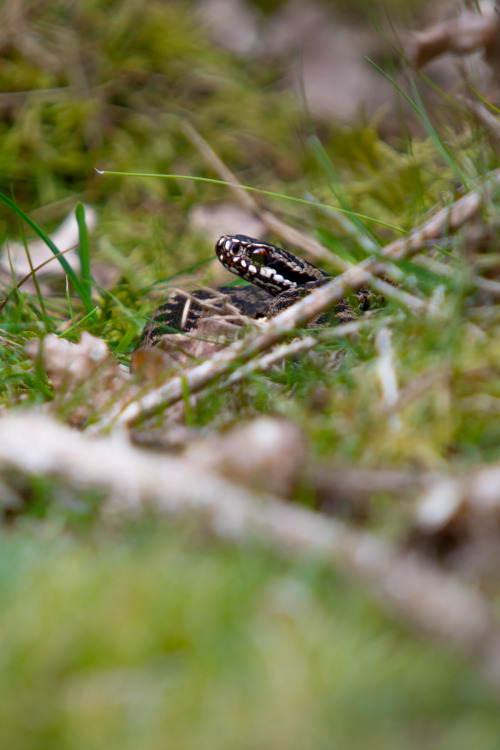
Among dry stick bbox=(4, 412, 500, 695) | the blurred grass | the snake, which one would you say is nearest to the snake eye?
the snake

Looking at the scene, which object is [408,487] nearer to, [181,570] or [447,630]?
[447,630]

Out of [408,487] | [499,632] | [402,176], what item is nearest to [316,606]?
[499,632]

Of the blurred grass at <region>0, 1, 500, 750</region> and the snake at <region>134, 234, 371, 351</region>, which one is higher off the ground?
the snake at <region>134, 234, 371, 351</region>

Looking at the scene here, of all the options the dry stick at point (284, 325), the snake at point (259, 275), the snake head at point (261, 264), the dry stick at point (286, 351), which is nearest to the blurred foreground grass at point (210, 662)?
the dry stick at point (284, 325)

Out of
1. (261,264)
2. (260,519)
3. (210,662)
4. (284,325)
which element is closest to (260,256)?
(261,264)

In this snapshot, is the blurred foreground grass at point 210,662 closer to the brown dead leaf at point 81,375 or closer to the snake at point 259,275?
the brown dead leaf at point 81,375

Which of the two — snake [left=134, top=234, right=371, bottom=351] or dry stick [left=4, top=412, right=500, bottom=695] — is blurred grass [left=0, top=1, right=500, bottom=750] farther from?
snake [left=134, top=234, right=371, bottom=351]
